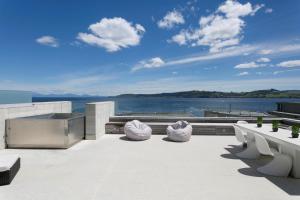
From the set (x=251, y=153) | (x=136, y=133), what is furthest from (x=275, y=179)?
(x=136, y=133)

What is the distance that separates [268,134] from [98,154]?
3.74 m

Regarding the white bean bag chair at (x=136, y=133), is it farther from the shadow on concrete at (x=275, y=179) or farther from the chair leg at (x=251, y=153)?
the shadow on concrete at (x=275, y=179)

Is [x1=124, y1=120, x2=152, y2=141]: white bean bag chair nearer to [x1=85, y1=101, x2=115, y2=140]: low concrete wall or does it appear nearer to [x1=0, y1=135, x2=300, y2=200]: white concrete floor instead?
[x1=85, y1=101, x2=115, y2=140]: low concrete wall

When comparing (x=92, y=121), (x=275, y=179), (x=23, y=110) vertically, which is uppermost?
(x=23, y=110)

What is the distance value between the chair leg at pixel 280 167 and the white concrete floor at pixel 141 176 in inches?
7.9

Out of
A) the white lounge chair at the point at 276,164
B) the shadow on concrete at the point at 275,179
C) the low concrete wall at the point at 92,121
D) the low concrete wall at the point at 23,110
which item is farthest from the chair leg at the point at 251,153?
the low concrete wall at the point at 23,110

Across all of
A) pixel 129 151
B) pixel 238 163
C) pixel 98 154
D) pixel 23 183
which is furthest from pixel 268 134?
pixel 23 183

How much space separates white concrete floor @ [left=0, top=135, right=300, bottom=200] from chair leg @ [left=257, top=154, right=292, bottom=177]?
20 cm

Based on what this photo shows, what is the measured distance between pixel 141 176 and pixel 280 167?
2452 mm

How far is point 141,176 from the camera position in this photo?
12.7ft

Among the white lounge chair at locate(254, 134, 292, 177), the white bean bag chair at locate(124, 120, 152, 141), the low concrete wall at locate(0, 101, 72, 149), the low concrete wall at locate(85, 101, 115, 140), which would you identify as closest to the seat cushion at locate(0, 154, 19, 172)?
the low concrete wall at locate(0, 101, 72, 149)

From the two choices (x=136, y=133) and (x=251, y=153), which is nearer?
(x=251, y=153)

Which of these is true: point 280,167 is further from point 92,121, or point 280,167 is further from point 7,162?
point 92,121

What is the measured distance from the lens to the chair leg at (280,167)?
395 centimetres
